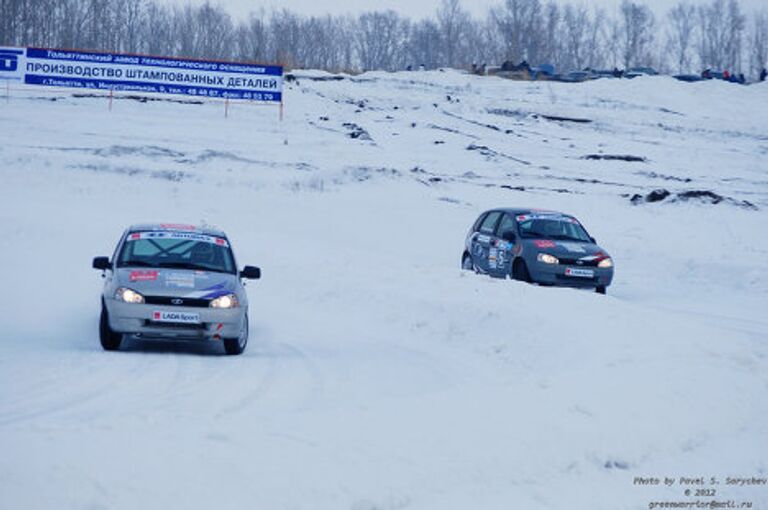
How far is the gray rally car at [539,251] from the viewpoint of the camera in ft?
56.4

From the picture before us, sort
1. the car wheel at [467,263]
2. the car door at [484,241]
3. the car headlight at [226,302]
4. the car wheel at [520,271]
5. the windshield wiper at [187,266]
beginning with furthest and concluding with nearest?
the car wheel at [467,263]
the car door at [484,241]
the car wheel at [520,271]
the windshield wiper at [187,266]
the car headlight at [226,302]

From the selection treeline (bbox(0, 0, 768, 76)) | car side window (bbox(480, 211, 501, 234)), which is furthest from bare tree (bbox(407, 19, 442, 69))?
car side window (bbox(480, 211, 501, 234))

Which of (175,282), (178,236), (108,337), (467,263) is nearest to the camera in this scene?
(108,337)

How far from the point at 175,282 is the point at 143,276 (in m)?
0.39

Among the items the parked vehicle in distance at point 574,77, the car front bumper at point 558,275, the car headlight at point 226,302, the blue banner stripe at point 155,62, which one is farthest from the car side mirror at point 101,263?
the parked vehicle in distance at point 574,77

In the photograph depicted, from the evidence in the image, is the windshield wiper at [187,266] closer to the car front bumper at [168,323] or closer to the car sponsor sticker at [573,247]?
the car front bumper at [168,323]

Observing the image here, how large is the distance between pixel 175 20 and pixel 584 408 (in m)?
111

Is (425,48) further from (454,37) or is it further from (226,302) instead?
(226,302)

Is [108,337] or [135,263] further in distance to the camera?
[135,263]

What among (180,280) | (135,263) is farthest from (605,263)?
(135,263)

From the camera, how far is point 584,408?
830 centimetres

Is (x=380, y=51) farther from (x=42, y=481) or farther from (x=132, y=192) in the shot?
(x=42, y=481)

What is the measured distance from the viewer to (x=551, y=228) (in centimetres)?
1845

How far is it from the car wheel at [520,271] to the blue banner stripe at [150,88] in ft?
86.6
